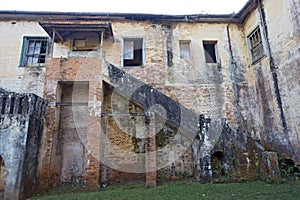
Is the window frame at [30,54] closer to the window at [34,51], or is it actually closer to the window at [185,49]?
the window at [34,51]

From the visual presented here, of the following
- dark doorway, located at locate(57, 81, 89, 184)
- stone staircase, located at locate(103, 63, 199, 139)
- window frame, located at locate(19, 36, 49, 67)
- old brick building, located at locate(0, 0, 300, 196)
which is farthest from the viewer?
window frame, located at locate(19, 36, 49, 67)

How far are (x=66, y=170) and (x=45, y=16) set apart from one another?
7.89m

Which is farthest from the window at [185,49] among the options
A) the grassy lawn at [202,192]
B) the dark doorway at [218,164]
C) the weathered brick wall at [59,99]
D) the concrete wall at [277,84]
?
the grassy lawn at [202,192]

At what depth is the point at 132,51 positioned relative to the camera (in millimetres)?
11344

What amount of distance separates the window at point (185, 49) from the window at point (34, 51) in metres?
7.25

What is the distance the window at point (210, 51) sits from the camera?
11824 millimetres

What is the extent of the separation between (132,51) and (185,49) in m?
2.99

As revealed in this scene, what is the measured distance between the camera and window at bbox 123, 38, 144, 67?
11312 mm

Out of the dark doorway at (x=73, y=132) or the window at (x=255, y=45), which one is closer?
the dark doorway at (x=73, y=132)

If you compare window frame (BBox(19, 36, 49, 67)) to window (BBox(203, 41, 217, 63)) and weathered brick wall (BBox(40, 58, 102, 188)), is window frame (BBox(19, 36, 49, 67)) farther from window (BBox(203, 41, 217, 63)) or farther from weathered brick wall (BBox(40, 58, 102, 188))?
window (BBox(203, 41, 217, 63))

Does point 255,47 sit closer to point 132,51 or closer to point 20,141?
point 132,51

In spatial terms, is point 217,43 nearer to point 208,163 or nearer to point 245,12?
point 245,12

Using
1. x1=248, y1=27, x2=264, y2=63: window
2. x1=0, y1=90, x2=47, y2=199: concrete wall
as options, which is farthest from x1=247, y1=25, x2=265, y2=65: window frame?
x1=0, y1=90, x2=47, y2=199: concrete wall

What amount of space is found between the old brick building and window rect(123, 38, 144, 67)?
0.06 m
